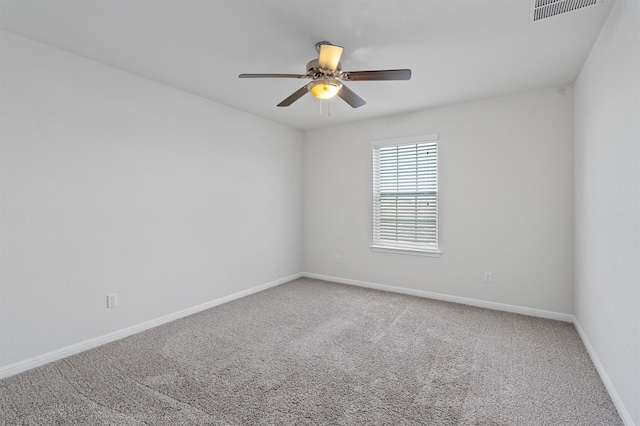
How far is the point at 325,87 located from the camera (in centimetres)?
233

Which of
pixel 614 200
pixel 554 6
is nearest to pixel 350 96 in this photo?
pixel 554 6

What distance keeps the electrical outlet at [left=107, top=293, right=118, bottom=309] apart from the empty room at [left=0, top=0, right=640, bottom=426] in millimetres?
11

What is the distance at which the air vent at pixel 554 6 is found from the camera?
184 centimetres

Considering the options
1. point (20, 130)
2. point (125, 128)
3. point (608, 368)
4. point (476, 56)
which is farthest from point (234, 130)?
point (608, 368)

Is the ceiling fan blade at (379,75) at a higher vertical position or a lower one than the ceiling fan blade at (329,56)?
lower

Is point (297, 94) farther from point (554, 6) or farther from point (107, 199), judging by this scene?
point (107, 199)

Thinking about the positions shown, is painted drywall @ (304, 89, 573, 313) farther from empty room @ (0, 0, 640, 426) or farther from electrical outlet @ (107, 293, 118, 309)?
electrical outlet @ (107, 293, 118, 309)

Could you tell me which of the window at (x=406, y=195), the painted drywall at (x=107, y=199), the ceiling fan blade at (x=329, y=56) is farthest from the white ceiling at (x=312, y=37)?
the window at (x=406, y=195)

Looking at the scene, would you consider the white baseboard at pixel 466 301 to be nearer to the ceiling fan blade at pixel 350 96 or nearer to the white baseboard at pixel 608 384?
the white baseboard at pixel 608 384

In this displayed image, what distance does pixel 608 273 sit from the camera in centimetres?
204

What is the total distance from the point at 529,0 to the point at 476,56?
71cm

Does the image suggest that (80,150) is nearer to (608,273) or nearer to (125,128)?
(125,128)

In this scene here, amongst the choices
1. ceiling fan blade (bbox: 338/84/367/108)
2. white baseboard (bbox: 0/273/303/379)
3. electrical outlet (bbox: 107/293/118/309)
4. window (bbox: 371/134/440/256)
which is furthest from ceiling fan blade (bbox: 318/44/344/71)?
white baseboard (bbox: 0/273/303/379)

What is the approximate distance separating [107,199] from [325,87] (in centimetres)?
218
